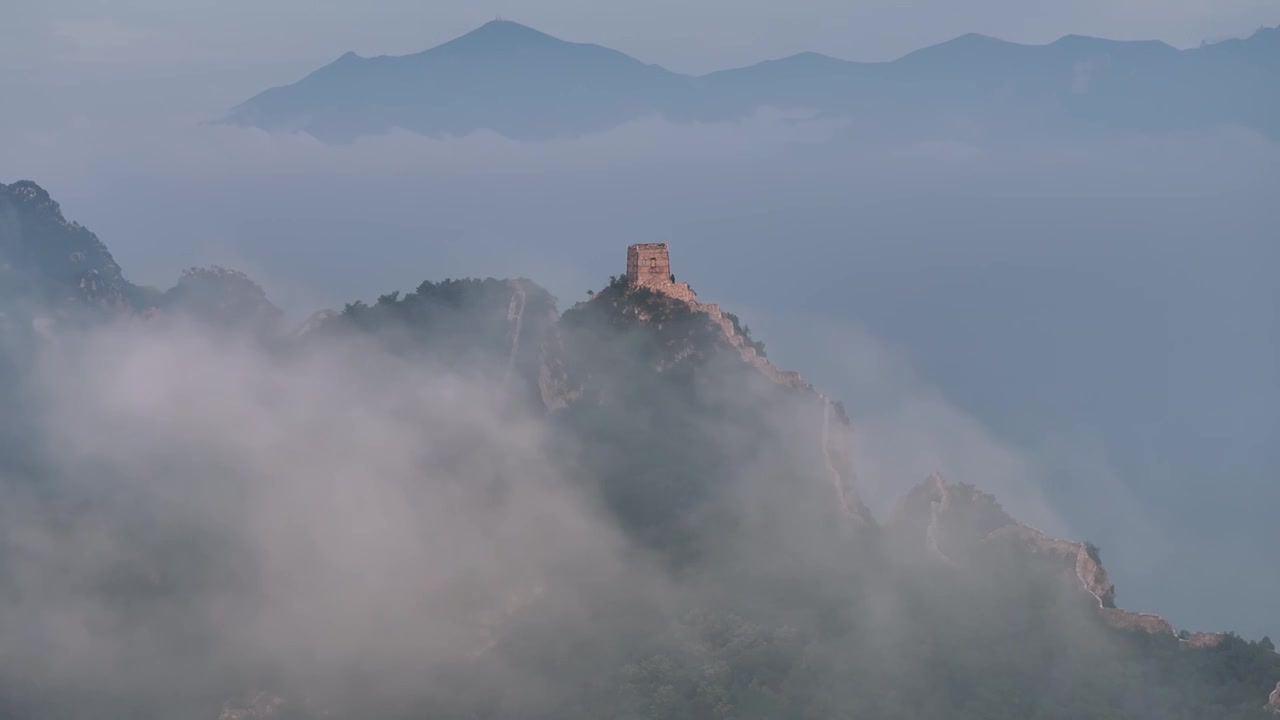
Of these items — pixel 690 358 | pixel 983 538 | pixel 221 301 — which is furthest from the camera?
pixel 221 301

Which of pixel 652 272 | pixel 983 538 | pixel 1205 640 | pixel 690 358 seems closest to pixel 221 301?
pixel 652 272

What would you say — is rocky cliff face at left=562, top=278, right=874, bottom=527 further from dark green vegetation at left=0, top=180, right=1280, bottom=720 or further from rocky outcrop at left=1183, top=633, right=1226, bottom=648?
rocky outcrop at left=1183, top=633, right=1226, bottom=648

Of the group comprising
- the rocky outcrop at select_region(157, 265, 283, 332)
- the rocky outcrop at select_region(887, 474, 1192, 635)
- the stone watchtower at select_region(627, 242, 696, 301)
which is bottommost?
the rocky outcrop at select_region(887, 474, 1192, 635)

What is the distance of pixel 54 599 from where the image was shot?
46.8 metres

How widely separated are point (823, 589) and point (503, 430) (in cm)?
1435

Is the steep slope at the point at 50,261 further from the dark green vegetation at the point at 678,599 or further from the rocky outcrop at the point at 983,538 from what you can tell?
the rocky outcrop at the point at 983,538

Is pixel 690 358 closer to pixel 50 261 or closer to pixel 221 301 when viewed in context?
pixel 221 301

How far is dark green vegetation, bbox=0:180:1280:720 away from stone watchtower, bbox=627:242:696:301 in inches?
24.4

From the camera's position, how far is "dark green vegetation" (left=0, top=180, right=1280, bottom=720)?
38.8 meters

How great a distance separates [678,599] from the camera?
42938 mm

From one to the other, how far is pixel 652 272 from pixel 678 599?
42.3 ft

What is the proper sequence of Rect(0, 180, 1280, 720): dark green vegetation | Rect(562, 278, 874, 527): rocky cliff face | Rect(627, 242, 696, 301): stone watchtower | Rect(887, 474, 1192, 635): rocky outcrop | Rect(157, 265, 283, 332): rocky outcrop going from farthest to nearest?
Rect(157, 265, 283, 332): rocky outcrop < Rect(627, 242, 696, 301): stone watchtower < Rect(562, 278, 874, 527): rocky cliff face < Rect(887, 474, 1192, 635): rocky outcrop < Rect(0, 180, 1280, 720): dark green vegetation

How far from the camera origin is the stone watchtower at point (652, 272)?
51.1 m

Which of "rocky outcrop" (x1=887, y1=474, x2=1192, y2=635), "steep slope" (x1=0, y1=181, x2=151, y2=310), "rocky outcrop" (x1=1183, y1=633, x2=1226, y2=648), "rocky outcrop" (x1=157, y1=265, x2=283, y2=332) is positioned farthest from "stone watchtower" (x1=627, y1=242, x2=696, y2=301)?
"steep slope" (x1=0, y1=181, x2=151, y2=310)
